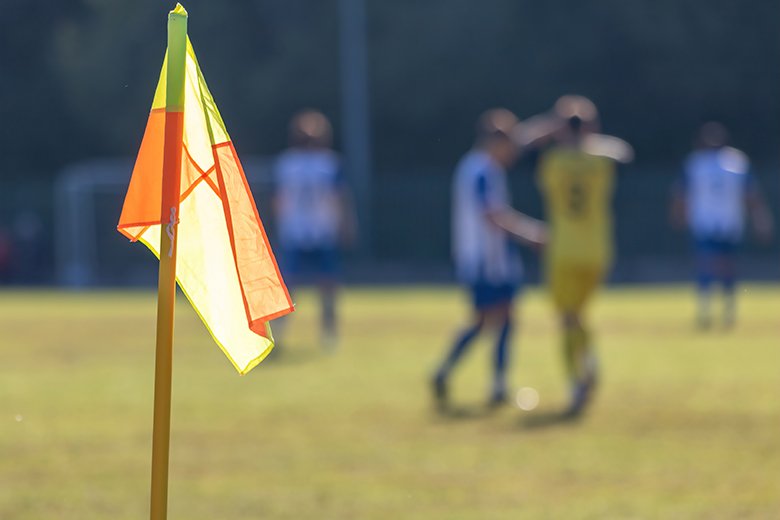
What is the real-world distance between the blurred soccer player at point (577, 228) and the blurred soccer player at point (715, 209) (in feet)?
22.9

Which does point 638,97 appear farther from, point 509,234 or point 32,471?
point 32,471

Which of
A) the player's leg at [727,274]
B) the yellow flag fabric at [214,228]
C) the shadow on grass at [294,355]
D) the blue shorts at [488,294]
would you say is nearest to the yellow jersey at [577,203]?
the blue shorts at [488,294]

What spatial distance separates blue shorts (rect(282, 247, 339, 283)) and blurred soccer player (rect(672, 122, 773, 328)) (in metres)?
4.35

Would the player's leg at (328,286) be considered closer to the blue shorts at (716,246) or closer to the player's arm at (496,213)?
the player's arm at (496,213)

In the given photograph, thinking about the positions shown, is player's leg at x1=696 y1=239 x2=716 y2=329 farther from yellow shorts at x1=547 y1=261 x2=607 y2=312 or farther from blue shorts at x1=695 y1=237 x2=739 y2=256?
yellow shorts at x1=547 y1=261 x2=607 y2=312

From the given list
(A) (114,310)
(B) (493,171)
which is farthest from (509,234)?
(A) (114,310)

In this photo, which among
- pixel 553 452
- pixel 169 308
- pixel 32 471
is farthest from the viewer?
pixel 553 452

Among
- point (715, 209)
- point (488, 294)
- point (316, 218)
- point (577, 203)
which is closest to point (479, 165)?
point (577, 203)

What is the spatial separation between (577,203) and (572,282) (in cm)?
53

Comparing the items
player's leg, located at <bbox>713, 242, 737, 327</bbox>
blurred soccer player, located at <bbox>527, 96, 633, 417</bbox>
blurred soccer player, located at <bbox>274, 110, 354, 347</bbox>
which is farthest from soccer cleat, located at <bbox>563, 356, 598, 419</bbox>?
player's leg, located at <bbox>713, 242, 737, 327</bbox>

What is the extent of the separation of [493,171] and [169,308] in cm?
775

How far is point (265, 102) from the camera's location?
3662 cm

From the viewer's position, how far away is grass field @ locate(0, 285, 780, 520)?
7426 millimetres

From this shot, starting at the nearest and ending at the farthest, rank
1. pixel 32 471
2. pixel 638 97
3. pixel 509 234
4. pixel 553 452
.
A: pixel 32 471
pixel 553 452
pixel 509 234
pixel 638 97
